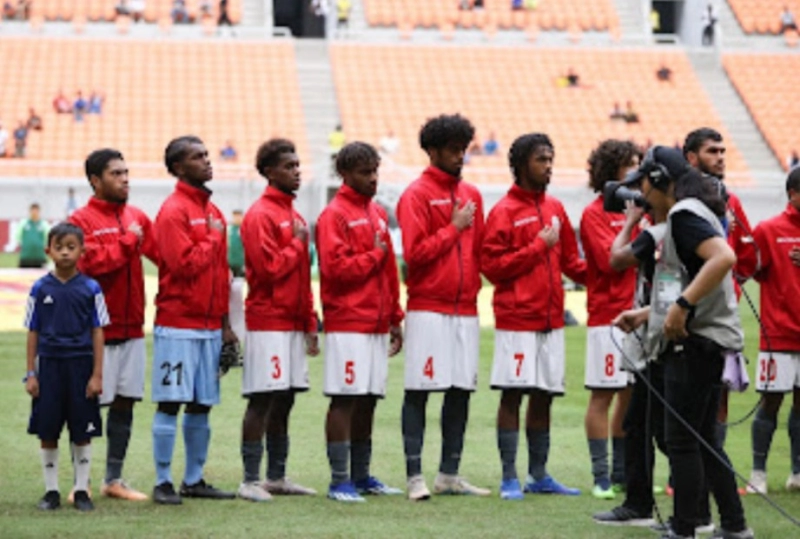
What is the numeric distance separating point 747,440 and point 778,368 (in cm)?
262

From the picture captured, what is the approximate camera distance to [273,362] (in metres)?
10.1

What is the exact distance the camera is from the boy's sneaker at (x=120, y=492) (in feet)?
32.4

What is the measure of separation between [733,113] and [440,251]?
130 feet

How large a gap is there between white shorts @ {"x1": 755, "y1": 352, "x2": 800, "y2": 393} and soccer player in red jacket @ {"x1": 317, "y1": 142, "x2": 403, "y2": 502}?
234 centimetres

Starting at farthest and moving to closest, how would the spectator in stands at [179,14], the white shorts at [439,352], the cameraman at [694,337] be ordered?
1. the spectator in stands at [179,14]
2. the white shorts at [439,352]
3. the cameraman at [694,337]

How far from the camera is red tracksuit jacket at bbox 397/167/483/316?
10.2 m

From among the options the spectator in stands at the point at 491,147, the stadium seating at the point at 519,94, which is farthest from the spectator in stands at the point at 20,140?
the spectator in stands at the point at 491,147

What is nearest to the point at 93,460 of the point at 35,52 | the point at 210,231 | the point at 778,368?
the point at 210,231

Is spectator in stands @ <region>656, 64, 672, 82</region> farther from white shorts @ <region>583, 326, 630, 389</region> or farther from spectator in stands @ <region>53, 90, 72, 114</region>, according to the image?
white shorts @ <region>583, 326, 630, 389</region>

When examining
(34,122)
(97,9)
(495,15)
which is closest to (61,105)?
(34,122)

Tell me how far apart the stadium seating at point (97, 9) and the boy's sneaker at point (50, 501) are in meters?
41.7

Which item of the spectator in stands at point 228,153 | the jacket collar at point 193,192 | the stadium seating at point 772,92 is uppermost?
the stadium seating at point 772,92

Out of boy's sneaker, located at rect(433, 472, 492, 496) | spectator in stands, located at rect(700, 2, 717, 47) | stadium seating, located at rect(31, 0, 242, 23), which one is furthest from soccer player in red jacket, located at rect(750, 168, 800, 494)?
spectator in stands, located at rect(700, 2, 717, 47)

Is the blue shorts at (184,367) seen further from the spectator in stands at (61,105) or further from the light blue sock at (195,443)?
the spectator in stands at (61,105)
